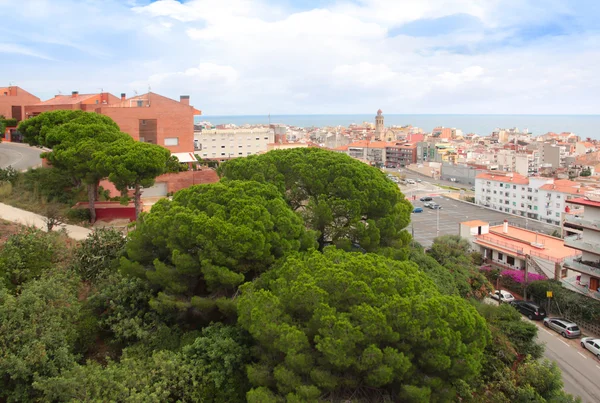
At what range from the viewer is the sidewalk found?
57.2 ft

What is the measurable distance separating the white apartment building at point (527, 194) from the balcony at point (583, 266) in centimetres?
2437

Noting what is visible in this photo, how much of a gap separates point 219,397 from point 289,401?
203 centimetres

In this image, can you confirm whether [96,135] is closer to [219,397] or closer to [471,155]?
[219,397]

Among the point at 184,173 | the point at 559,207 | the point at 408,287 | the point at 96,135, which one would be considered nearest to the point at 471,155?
the point at 559,207

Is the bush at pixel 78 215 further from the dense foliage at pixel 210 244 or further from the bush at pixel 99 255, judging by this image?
the dense foliage at pixel 210 244

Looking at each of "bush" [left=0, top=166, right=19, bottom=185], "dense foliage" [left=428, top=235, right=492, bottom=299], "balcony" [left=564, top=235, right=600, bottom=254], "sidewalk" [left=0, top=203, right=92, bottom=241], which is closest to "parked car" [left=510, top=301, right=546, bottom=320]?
"dense foliage" [left=428, top=235, right=492, bottom=299]

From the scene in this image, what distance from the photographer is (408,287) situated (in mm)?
9938

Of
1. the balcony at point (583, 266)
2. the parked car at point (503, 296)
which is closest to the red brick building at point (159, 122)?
the parked car at point (503, 296)

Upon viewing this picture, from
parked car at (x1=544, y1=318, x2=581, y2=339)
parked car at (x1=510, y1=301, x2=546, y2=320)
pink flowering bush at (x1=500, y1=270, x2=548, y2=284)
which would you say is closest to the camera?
parked car at (x1=544, y1=318, x2=581, y2=339)

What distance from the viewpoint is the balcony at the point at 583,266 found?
21.0 meters

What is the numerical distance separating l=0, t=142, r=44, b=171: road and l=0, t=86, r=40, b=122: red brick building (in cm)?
659

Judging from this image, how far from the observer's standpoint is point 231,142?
204 ft

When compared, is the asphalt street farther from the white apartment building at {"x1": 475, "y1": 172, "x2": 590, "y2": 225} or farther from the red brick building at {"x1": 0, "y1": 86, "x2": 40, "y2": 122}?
the red brick building at {"x1": 0, "y1": 86, "x2": 40, "y2": 122}

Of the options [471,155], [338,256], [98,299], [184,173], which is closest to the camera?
[338,256]
